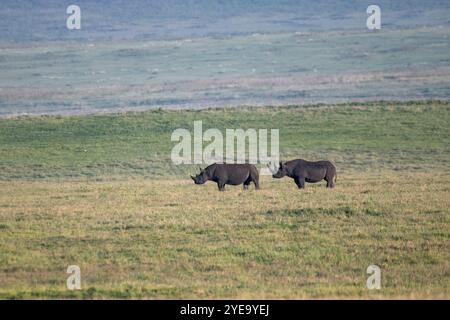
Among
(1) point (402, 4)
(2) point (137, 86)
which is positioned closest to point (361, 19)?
(1) point (402, 4)

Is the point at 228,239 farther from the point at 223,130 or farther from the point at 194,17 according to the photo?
the point at 194,17

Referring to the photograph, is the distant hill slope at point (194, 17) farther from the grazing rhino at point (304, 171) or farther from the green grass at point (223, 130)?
the grazing rhino at point (304, 171)

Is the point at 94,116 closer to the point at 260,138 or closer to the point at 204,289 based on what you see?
the point at 260,138

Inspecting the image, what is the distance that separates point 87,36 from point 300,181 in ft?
399

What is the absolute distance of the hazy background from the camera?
3585 inches

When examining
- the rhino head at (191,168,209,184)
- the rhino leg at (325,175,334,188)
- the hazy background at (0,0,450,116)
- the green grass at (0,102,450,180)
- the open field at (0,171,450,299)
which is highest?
the hazy background at (0,0,450,116)

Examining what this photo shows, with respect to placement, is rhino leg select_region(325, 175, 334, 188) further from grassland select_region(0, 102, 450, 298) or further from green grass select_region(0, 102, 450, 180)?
green grass select_region(0, 102, 450, 180)

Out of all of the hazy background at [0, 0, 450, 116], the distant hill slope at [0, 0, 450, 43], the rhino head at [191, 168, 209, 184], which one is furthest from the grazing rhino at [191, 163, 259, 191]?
the distant hill slope at [0, 0, 450, 43]

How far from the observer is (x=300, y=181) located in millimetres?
25312

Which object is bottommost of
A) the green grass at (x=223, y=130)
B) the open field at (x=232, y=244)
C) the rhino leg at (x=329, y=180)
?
the open field at (x=232, y=244)

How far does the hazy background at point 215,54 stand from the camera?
299 ft

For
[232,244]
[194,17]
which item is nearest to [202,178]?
[232,244]

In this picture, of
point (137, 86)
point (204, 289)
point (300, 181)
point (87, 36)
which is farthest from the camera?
point (87, 36)

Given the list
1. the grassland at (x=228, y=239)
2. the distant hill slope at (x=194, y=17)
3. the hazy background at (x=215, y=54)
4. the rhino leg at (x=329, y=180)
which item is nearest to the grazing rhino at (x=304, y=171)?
the rhino leg at (x=329, y=180)
